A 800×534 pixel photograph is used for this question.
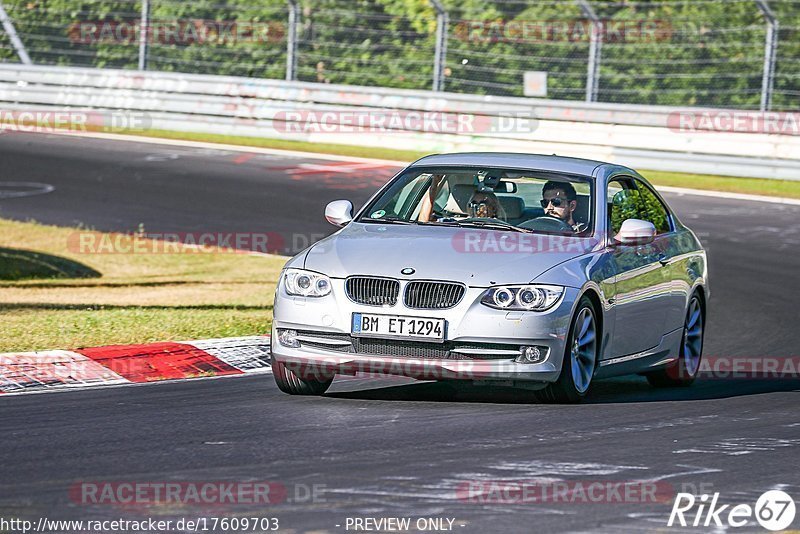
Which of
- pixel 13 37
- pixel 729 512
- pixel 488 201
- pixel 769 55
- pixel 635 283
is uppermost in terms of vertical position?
pixel 769 55

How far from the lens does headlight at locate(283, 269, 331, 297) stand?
867cm

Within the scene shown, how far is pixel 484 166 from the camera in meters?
9.97

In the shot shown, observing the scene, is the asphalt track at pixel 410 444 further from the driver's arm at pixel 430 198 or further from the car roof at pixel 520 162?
the car roof at pixel 520 162

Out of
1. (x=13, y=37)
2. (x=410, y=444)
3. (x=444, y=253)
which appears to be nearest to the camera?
(x=410, y=444)

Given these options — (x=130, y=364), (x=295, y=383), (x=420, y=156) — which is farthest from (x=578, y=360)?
(x=420, y=156)

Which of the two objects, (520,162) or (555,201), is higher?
(520,162)

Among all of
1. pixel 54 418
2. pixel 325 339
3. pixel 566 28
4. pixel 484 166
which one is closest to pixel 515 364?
pixel 325 339

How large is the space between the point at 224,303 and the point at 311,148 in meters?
14.1

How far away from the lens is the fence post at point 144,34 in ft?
94.9

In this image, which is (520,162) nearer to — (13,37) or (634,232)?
(634,232)

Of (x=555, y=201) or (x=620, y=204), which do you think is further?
(x=620, y=204)

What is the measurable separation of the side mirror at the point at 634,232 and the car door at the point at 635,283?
9cm

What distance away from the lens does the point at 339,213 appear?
9.80 m

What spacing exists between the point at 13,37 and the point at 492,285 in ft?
78.7
